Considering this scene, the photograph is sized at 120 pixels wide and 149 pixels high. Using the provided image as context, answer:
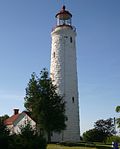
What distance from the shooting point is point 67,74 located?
4084 centimetres

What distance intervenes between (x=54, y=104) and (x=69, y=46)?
9065 millimetres

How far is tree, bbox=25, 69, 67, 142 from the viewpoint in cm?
3581

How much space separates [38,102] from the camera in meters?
35.9

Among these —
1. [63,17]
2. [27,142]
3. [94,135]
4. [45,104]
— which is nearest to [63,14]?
[63,17]

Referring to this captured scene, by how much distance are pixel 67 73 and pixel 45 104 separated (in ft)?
21.8

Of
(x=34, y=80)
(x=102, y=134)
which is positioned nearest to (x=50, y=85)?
(x=34, y=80)

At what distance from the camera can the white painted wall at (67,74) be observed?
40438 millimetres

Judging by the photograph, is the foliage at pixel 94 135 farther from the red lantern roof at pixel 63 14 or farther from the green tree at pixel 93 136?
the red lantern roof at pixel 63 14

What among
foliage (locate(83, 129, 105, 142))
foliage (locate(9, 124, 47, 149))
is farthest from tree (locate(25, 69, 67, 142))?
foliage (locate(83, 129, 105, 142))

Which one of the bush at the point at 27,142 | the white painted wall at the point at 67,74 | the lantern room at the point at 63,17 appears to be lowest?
the bush at the point at 27,142

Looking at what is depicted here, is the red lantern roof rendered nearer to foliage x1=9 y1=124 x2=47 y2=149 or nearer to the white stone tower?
the white stone tower

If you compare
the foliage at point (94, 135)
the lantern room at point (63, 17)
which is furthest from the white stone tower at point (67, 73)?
the foliage at point (94, 135)

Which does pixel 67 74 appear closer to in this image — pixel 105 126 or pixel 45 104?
pixel 45 104

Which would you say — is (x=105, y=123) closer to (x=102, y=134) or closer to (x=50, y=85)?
(x=102, y=134)
